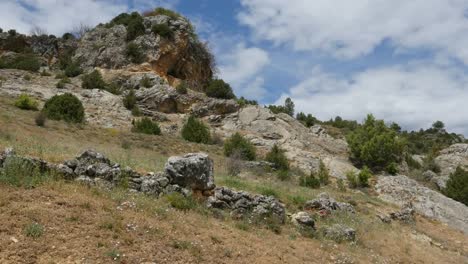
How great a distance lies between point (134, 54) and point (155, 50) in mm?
1931

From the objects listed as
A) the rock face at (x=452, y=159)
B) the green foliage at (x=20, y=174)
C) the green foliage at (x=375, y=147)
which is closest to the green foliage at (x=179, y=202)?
the green foliage at (x=20, y=174)

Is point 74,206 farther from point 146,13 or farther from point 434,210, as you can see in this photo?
point 146,13

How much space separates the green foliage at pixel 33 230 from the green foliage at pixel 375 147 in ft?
95.0

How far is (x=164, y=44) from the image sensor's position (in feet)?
132

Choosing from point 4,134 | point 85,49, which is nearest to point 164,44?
point 85,49

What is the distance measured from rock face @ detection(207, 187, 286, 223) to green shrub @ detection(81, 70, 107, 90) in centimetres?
2429

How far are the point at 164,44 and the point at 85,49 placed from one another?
7589mm

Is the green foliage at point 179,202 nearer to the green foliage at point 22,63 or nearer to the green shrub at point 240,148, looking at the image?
the green shrub at point 240,148

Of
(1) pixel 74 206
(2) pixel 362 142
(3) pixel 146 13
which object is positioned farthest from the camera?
(3) pixel 146 13

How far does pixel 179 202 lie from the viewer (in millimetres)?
11008

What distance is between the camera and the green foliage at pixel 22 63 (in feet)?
120

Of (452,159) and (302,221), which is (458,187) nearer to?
(452,159)

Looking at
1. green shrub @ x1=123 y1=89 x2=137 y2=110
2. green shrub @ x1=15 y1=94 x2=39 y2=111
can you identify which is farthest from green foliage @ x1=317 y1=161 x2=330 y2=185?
green shrub @ x1=15 y1=94 x2=39 y2=111

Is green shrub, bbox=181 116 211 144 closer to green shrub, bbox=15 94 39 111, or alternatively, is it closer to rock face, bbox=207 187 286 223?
green shrub, bbox=15 94 39 111
